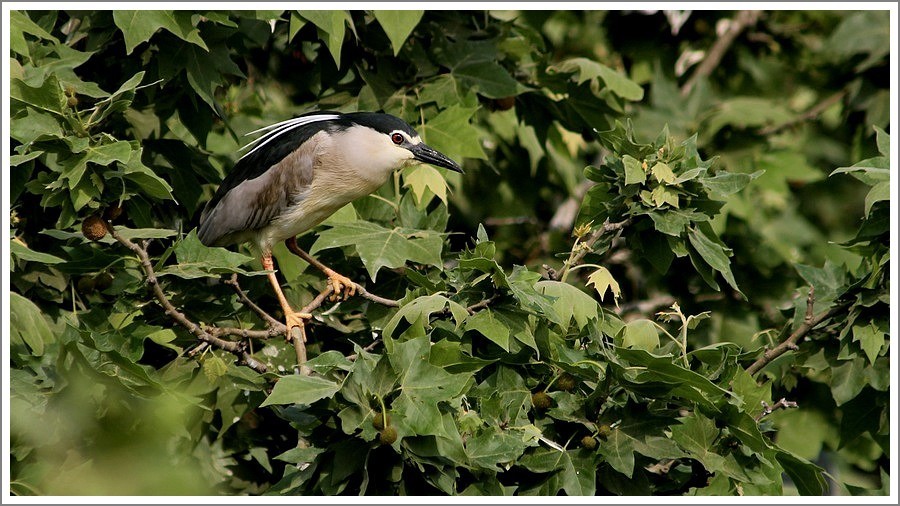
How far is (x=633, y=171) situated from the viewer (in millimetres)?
2688

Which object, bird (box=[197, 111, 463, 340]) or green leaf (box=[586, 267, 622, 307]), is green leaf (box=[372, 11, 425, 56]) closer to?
bird (box=[197, 111, 463, 340])

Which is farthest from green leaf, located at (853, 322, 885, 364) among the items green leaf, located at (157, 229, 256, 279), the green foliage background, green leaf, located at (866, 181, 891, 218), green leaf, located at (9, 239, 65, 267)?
green leaf, located at (9, 239, 65, 267)

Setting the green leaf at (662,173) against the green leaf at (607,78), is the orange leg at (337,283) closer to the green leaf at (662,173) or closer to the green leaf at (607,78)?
the green leaf at (662,173)

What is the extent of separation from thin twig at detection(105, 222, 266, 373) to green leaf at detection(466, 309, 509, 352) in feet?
2.09

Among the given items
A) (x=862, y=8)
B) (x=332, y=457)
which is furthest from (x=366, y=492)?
(x=862, y=8)

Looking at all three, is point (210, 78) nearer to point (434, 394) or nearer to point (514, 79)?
point (514, 79)

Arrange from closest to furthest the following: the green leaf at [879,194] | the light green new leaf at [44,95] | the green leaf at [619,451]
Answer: the green leaf at [619,451] → the light green new leaf at [44,95] → the green leaf at [879,194]

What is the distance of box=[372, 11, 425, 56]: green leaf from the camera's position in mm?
3238

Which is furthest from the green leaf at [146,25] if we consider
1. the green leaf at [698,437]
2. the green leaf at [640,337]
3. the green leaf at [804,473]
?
the green leaf at [804,473]

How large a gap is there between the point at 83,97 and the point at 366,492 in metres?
1.64

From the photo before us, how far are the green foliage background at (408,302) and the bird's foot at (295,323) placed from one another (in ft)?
0.30

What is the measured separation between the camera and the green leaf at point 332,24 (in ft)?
10.2

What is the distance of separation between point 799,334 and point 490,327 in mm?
1013

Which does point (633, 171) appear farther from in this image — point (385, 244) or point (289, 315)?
point (289, 315)
